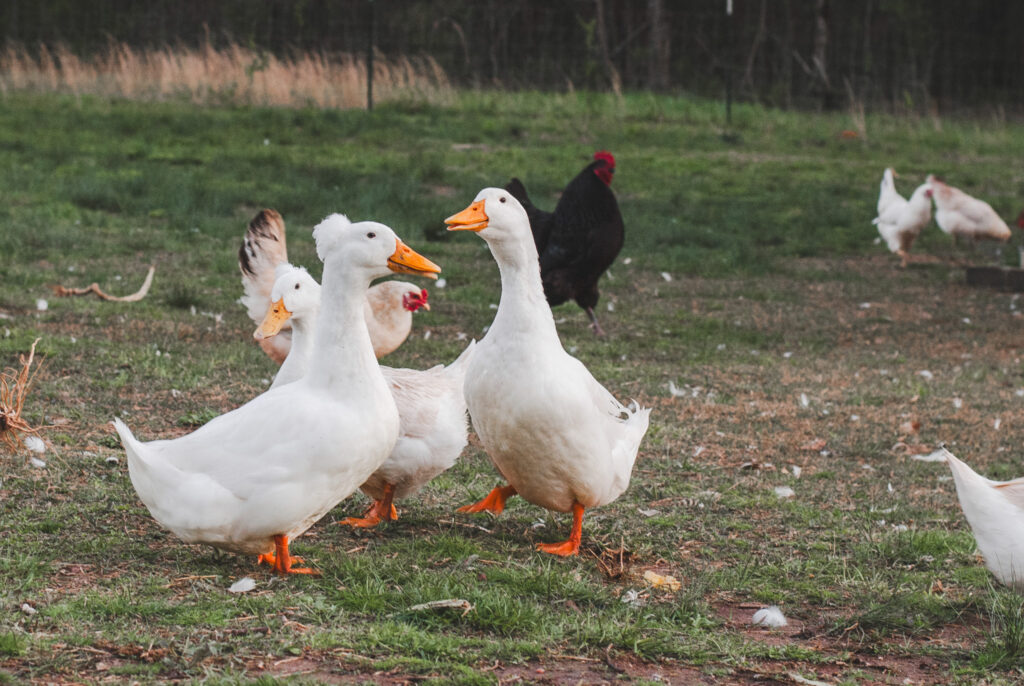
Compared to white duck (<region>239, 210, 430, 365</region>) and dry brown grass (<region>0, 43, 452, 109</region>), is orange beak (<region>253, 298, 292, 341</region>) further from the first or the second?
dry brown grass (<region>0, 43, 452, 109</region>)

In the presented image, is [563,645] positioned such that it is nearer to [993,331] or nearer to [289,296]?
[289,296]

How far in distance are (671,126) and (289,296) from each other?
546 inches

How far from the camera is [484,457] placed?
575 cm

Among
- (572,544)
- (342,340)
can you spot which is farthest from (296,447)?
(572,544)

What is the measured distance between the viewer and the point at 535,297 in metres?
4.28

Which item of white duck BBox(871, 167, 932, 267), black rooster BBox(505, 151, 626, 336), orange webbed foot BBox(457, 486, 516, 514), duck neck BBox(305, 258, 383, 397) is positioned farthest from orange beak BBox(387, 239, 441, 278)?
white duck BBox(871, 167, 932, 267)

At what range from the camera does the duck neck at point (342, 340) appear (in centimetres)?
383

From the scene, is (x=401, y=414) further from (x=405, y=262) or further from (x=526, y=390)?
(x=405, y=262)

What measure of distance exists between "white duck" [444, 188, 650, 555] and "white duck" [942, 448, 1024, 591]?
4.19 feet

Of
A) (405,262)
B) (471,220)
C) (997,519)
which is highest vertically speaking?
(471,220)

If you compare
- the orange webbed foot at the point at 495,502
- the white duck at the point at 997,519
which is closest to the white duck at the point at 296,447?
the orange webbed foot at the point at 495,502

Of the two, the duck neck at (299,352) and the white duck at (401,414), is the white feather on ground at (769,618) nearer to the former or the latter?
the white duck at (401,414)

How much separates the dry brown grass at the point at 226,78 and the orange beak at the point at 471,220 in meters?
13.3

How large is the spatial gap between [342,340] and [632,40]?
23991 millimetres
